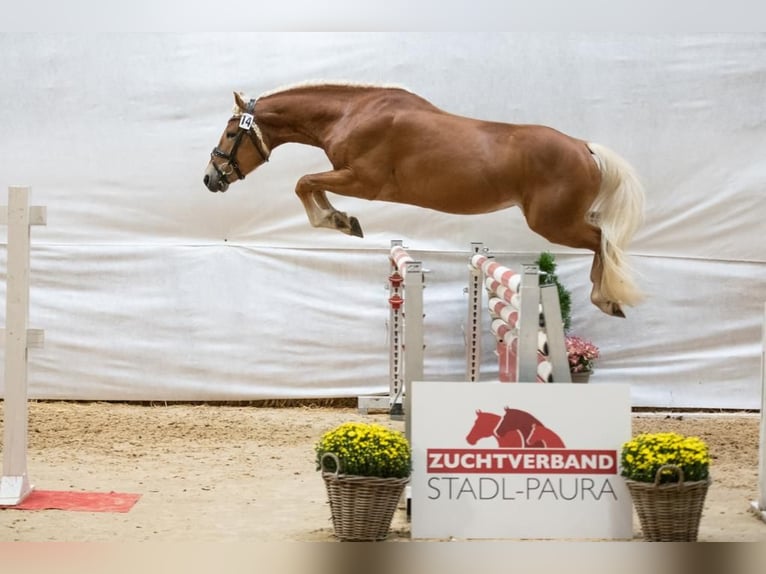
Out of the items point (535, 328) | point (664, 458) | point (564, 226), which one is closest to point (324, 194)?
point (564, 226)

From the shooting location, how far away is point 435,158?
5.11 meters

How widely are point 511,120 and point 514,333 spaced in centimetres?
248

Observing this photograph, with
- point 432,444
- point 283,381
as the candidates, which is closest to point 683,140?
point 283,381

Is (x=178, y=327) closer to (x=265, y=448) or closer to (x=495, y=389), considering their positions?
(x=265, y=448)

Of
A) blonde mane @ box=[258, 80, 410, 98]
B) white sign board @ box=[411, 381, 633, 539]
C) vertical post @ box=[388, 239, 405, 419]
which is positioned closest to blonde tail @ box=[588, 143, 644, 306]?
vertical post @ box=[388, 239, 405, 419]

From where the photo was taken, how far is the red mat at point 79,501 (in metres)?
3.81

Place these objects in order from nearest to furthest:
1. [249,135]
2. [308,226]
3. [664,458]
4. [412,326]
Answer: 1. [664,458]
2. [412,326]
3. [249,135]
4. [308,226]

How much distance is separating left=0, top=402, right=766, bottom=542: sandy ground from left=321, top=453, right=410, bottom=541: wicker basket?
→ 7.0 inches

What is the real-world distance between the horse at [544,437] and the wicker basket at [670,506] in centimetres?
22

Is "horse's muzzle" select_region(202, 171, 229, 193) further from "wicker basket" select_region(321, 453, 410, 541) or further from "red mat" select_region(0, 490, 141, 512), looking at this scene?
"wicker basket" select_region(321, 453, 410, 541)

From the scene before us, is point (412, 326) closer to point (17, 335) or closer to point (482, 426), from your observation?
point (482, 426)

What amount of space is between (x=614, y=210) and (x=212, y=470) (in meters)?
2.17

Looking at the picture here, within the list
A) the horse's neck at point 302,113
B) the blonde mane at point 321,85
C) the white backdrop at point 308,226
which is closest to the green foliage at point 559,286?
the white backdrop at point 308,226

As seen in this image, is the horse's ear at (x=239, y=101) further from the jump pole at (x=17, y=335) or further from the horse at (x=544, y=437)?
the horse at (x=544, y=437)
